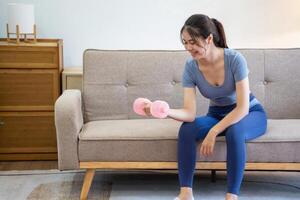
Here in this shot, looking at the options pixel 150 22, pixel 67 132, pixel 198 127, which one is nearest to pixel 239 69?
pixel 198 127

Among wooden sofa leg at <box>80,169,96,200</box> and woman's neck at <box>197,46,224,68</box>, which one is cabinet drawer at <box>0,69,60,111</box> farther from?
woman's neck at <box>197,46,224,68</box>

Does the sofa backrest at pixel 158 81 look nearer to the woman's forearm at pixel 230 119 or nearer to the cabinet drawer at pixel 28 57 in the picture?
the cabinet drawer at pixel 28 57

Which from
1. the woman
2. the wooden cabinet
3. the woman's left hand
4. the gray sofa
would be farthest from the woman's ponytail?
the wooden cabinet

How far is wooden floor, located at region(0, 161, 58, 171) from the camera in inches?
113

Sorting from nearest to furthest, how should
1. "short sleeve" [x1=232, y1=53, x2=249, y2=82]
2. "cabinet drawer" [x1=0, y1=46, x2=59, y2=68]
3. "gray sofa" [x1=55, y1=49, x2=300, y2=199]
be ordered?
"short sleeve" [x1=232, y1=53, x2=249, y2=82]
"gray sofa" [x1=55, y1=49, x2=300, y2=199]
"cabinet drawer" [x1=0, y1=46, x2=59, y2=68]

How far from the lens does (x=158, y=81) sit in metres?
2.71

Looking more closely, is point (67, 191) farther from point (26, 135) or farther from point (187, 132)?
point (187, 132)

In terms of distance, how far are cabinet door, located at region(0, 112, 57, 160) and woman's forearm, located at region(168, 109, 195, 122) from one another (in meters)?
1.12

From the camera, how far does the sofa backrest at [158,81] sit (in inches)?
106

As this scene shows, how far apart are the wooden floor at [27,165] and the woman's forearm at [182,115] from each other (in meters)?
1.13

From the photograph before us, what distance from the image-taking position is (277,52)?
2.73 meters

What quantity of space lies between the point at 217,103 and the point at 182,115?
0.77 feet

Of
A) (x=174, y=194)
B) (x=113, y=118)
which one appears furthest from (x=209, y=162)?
(x=113, y=118)

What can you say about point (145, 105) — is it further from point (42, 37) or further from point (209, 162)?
point (42, 37)
